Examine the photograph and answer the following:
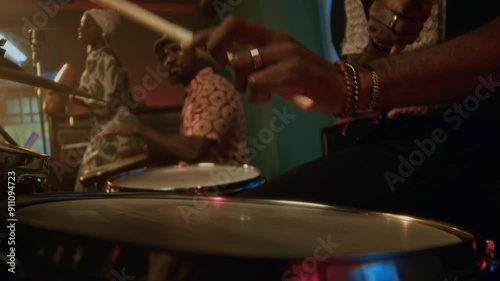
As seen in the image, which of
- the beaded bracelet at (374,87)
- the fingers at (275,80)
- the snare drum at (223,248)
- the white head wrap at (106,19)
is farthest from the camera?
the white head wrap at (106,19)

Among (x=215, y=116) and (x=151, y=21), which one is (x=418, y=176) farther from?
(x=215, y=116)

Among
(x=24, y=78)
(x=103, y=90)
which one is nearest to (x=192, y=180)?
(x=24, y=78)

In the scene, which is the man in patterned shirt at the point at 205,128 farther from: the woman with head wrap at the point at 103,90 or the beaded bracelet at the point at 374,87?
the beaded bracelet at the point at 374,87

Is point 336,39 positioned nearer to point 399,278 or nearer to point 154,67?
point 154,67

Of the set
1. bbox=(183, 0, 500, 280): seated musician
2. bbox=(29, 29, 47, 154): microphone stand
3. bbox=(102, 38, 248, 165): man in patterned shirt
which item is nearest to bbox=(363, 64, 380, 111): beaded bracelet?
bbox=(183, 0, 500, 280): seated musician

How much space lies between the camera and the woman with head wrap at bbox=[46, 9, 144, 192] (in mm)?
2598

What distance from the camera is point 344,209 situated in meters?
0.72

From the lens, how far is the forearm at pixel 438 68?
0.65 meters

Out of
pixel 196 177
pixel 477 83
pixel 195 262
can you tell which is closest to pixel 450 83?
pixel 477 83

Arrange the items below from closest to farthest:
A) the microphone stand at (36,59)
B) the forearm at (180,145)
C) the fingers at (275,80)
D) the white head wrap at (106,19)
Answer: the fingers at (275,80) → the forearm at (180,145) → the microphone stand at (36,59) → the white head wrap at (106,19)

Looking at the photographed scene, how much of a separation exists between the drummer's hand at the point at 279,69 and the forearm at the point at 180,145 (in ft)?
5.08

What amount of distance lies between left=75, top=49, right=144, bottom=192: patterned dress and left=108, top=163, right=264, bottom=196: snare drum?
0.89 metres

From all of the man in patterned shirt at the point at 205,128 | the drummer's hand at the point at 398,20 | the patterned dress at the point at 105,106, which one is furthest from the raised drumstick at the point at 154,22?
the patterned dress at the point at 105,106

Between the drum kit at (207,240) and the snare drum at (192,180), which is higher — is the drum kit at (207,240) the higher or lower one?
the higher one
